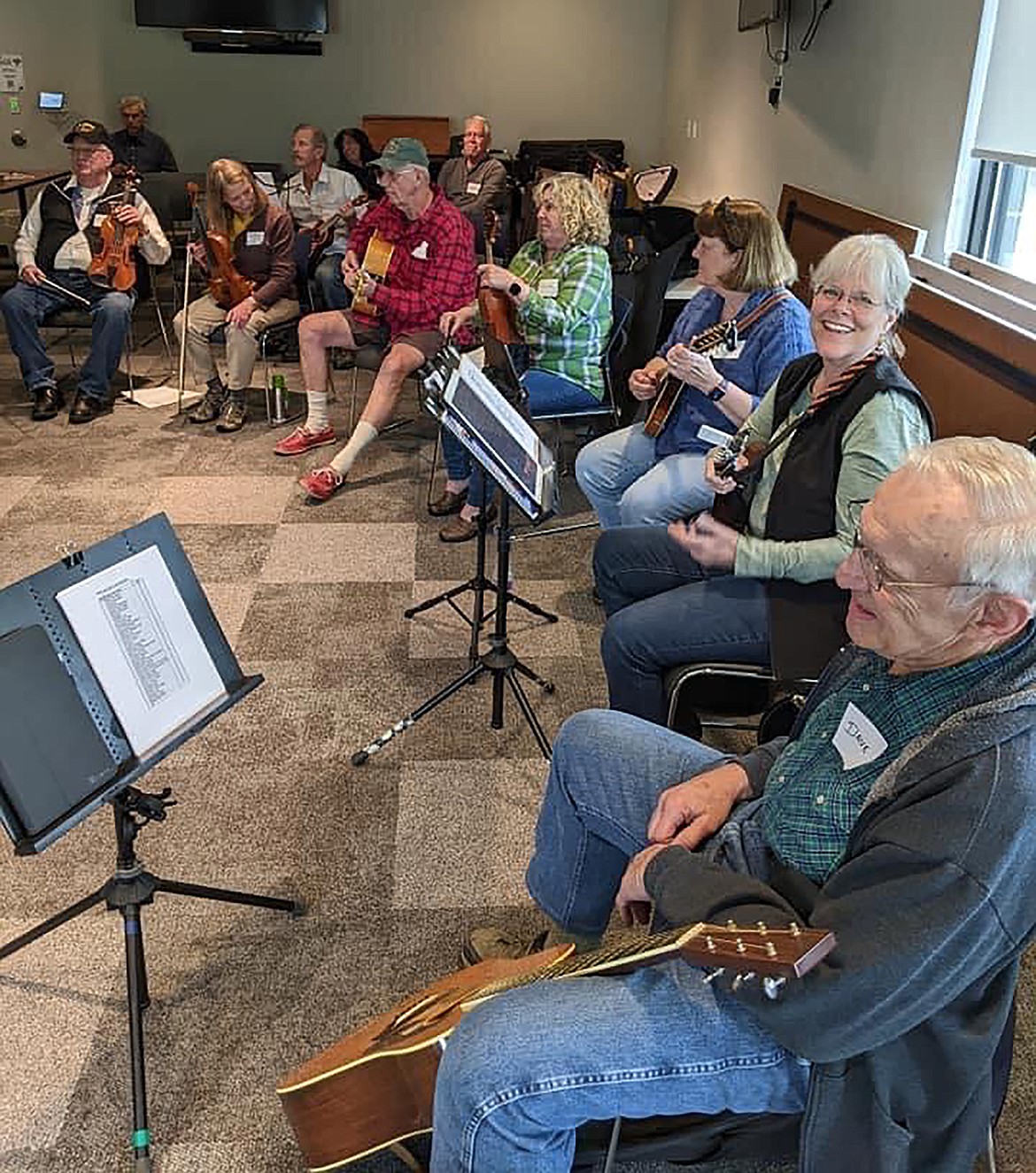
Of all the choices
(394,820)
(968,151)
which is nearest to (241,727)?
(394,820)

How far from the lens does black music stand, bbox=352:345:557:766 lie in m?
2.00

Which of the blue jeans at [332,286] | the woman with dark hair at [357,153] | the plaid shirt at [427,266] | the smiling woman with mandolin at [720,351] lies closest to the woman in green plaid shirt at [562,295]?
the plaid shirt at [427,266]

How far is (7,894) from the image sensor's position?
80.5 inches

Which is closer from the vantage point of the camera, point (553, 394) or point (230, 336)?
point (553, 394)

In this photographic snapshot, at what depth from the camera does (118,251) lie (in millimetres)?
4852

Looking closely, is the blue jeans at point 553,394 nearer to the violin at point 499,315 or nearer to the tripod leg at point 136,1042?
the violin at point 499,315

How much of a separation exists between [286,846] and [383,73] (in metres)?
7.46

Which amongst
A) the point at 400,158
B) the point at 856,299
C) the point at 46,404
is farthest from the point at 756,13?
the point at 856,299

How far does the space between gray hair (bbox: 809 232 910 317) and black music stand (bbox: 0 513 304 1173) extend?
51.3 inches

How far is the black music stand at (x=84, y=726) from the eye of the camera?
4.57 ft

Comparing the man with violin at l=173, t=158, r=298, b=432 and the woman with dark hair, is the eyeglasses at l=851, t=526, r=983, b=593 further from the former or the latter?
the woman with dark hair

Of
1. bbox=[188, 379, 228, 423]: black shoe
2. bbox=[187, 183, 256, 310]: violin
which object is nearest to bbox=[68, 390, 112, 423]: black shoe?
bbox=[188, 379, 228, 423]: black shoe

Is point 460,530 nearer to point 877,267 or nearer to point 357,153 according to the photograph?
point 877,267

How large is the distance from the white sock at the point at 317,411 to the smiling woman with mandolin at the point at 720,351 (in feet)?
6.41
